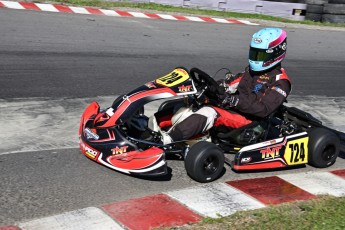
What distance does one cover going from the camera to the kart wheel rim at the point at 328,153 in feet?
16.5

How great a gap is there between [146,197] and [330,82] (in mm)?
5359

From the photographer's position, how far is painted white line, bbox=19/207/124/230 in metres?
3.44

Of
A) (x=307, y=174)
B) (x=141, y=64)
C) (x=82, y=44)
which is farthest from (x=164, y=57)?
(x=307, y=174)

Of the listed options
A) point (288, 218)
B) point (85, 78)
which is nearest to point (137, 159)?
point (288, 218)

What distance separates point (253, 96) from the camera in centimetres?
491

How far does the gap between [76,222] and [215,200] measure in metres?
1.05

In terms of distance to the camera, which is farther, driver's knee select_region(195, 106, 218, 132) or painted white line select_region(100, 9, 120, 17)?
painted white line select_region(100, 9, 120, 17)

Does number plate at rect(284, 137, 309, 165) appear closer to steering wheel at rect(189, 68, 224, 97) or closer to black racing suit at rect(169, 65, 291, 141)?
black racing suit at rect(169, 65, 291, 141)

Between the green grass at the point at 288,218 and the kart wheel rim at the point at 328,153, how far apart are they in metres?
0.97

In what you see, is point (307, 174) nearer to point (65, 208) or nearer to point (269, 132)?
point (269, 132)

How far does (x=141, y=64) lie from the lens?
26.7 ft

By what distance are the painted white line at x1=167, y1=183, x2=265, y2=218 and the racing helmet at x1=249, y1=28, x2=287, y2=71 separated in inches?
48.2

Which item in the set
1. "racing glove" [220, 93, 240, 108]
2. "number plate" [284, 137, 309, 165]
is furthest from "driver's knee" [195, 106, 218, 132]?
"number plate" [284, 137, 309, 165]

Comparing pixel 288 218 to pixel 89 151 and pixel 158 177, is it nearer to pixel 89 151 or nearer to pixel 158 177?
pixel 158 177
